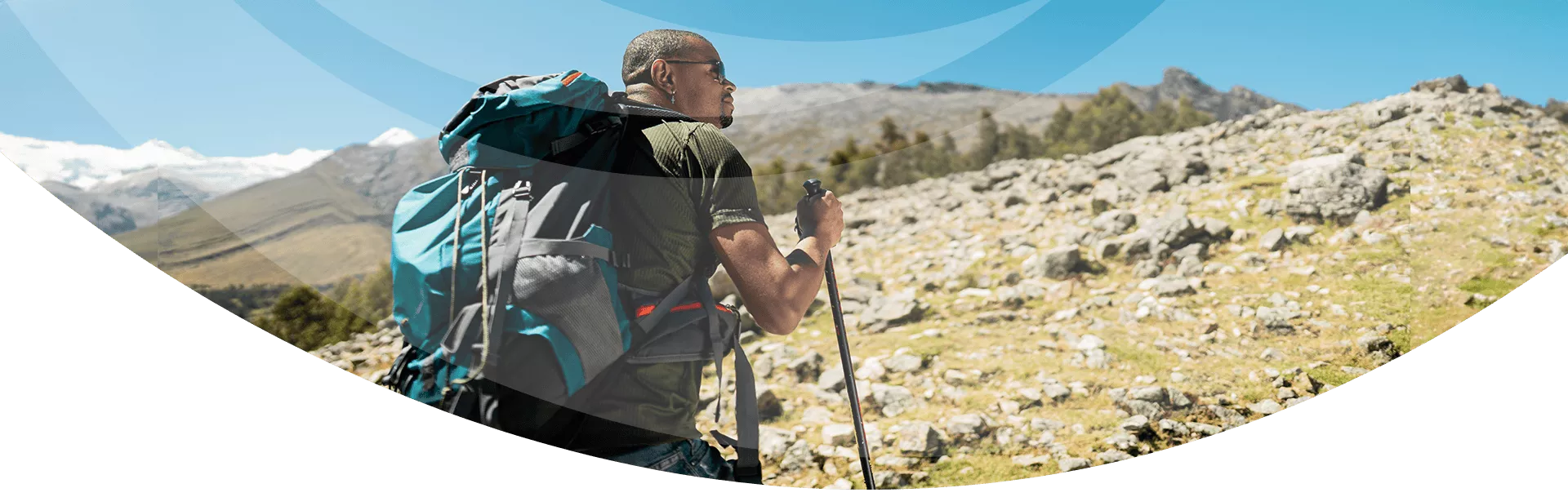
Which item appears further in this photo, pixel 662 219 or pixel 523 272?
pixel 662 219

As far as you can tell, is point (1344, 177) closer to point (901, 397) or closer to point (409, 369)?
point (901, 397)

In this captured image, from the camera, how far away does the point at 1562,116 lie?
4590mm

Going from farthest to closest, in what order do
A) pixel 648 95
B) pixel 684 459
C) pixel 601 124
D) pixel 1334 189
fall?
pixel 1334 189 → pixel 648 95 → pixel 684 459 → pixel 601 124

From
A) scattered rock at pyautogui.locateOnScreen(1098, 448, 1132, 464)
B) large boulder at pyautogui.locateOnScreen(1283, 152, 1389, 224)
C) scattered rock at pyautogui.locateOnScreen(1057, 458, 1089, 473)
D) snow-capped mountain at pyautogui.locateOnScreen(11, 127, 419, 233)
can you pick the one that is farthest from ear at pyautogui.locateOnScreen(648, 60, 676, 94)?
large boulder at pyautogui.locateOnScreen(1283, 152, 1389, 224)

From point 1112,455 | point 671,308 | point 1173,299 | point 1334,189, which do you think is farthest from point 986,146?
point 671,308

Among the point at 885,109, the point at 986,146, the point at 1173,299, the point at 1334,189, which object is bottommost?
the point at 1173,299

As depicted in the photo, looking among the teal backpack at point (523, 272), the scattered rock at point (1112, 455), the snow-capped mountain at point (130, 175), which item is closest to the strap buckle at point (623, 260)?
the teal backpack at point (523, 272)

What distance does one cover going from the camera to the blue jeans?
193 centimetres

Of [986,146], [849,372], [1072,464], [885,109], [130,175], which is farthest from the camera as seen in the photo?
[986,146]

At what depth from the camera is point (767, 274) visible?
1.97m

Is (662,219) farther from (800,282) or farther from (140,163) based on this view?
(140,163)

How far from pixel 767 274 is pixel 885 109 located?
19.6 ft

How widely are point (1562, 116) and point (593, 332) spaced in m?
5.46

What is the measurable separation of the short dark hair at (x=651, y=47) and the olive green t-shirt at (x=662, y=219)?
25cm
